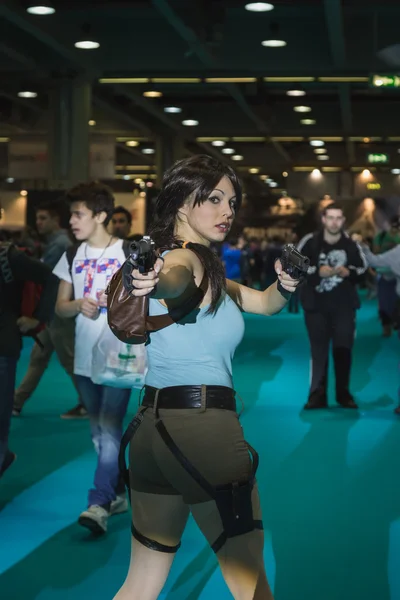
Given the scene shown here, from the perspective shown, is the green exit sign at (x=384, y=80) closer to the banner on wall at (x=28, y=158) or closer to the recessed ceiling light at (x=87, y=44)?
the recessed ceiling light at (x=87, y=44)

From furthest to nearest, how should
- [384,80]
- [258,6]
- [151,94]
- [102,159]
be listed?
[102,159], [151,94], [384,80], [258,6]

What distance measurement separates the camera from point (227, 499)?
300cm

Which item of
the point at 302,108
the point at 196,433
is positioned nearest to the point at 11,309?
the point at 196,433

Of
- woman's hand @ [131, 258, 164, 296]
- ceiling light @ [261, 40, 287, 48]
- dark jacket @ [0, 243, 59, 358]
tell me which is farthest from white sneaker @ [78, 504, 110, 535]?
ceiling light @ [261, 40, 287, 48]

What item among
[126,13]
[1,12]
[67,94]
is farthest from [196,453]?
[67,94]

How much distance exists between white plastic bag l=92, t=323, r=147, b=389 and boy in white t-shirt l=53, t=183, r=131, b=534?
0.12 meters

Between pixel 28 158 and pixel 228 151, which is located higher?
pixel 228 151

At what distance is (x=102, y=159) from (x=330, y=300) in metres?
16.2

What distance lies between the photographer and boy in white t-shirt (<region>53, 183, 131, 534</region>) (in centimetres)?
567

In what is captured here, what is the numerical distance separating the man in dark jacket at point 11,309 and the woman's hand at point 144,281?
3.23 meters

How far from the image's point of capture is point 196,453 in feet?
9.82

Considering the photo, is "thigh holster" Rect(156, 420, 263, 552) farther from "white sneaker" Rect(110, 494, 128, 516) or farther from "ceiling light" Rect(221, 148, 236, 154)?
"ceiling light" Rect(221, 148, 236, 154)

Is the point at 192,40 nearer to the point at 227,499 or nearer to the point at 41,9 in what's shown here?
the point at 41,9

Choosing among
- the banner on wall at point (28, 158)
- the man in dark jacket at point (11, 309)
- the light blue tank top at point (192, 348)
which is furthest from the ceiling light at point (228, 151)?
the light blue tank top at point (192, 348)
